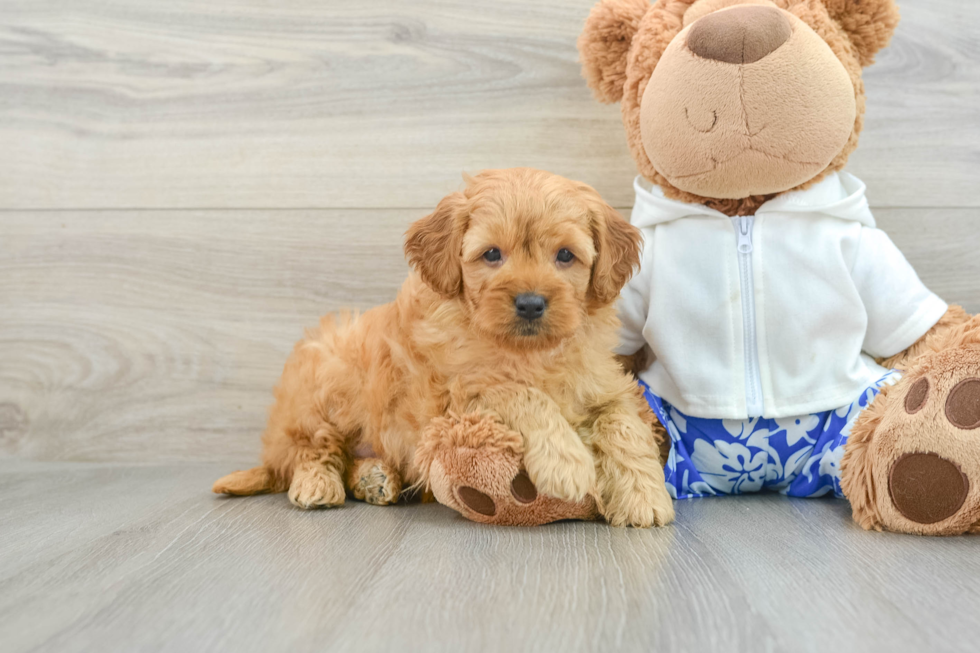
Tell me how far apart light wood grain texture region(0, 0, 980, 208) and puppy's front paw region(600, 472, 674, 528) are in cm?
90

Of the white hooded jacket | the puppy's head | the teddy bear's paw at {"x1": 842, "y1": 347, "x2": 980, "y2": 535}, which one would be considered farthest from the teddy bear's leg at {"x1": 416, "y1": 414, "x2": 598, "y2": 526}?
the teddy bear's paw at {"x1": 842, "y1": 347, "x2": 980, "y2": 535}

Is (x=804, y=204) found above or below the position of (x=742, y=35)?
below

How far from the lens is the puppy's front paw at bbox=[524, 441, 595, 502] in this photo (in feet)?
4.52

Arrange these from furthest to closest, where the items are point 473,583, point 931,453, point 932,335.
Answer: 1. point 932,335
2. point 931,453
3. point 473,583

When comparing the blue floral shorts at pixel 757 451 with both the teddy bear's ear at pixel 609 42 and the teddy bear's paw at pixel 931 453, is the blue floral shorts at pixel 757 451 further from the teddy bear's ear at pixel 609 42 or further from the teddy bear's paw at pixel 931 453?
the teddy bear's ear at pixel 609 42

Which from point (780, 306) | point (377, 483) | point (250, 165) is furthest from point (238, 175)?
point (780, 306)

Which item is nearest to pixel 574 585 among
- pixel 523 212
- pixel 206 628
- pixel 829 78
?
pixel 206 628

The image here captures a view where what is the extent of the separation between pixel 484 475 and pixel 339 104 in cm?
126

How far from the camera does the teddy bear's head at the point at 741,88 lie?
4.91 feet

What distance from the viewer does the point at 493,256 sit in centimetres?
145

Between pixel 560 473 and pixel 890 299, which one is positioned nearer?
pixel 560 473

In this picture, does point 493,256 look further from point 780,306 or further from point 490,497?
point 780,306

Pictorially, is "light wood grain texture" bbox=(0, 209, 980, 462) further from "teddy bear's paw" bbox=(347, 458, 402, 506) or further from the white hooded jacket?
the white hooded jacket

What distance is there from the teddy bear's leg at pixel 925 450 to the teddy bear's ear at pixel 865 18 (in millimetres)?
682
